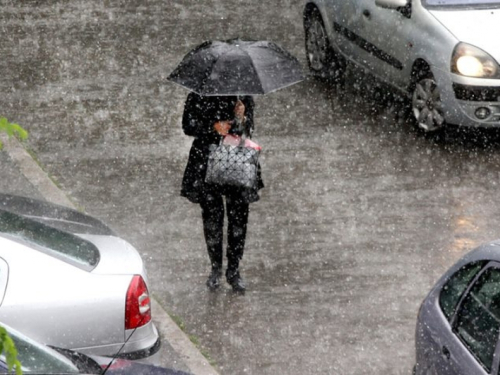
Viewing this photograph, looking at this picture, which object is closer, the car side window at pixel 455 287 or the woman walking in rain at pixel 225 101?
the car side window at pixel 455 287

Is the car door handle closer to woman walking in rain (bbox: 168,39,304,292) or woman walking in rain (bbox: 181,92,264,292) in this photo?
woman walking in rain (bbox: 168,39,304,292)

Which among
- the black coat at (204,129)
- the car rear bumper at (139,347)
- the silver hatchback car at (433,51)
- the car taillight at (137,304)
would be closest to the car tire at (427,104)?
the silver hatchback car at (433,51)

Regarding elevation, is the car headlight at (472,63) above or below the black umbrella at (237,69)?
below

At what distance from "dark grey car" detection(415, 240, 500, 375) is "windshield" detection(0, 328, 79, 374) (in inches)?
74.8

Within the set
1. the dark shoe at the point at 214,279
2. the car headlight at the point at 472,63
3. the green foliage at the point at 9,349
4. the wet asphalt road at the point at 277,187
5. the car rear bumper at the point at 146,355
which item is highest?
the green foliage at the point at 9,349

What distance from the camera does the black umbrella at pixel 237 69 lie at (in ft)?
28.1

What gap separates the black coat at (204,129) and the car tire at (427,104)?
3375 mm

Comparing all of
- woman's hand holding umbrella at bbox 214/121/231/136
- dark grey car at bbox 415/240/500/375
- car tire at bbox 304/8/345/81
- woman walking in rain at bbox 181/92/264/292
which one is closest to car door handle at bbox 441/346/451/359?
dark grey car at bbox 415/240/500/375

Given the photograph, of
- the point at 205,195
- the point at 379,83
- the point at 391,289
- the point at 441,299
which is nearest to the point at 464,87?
the point at 379,83

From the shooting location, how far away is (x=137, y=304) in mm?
Answer: 7066

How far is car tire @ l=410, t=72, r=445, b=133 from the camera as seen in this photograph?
1164 centimetres

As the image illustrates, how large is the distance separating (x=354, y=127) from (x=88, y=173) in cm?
286

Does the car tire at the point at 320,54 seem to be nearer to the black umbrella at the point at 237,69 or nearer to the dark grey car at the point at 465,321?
the black umbrella at the point at 237,69

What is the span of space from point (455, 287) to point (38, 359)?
227 centimetres
